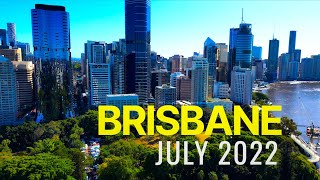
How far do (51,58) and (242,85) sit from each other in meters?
16.0

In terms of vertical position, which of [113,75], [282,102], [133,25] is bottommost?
[282,102]

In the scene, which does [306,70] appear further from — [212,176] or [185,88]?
[212,176]

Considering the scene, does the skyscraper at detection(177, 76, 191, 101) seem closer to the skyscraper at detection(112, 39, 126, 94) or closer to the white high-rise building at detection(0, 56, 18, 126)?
the skyscraper at detection(112, 39, 126, 94)

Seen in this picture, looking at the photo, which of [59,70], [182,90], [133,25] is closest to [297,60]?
[182,90]

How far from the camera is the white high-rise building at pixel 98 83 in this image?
2370cm

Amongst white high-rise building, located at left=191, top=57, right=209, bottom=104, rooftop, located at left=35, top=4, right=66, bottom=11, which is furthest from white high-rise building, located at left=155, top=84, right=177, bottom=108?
rooftop, located at left=35, top=4, right=66, bottom=11

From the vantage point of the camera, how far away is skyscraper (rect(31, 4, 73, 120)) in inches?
829

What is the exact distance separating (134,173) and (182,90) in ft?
60.3

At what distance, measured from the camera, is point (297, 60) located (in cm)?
5616

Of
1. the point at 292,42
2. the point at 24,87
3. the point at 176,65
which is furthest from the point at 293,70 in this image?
the point at 24,87

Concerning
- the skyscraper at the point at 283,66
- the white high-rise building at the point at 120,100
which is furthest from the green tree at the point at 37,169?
the skyscraper at the point at 283,66

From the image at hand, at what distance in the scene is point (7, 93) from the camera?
1861 cm

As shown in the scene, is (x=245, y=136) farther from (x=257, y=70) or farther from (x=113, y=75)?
(x=257, y=70)

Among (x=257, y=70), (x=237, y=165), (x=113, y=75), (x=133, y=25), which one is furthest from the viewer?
(x=257, y=70)
